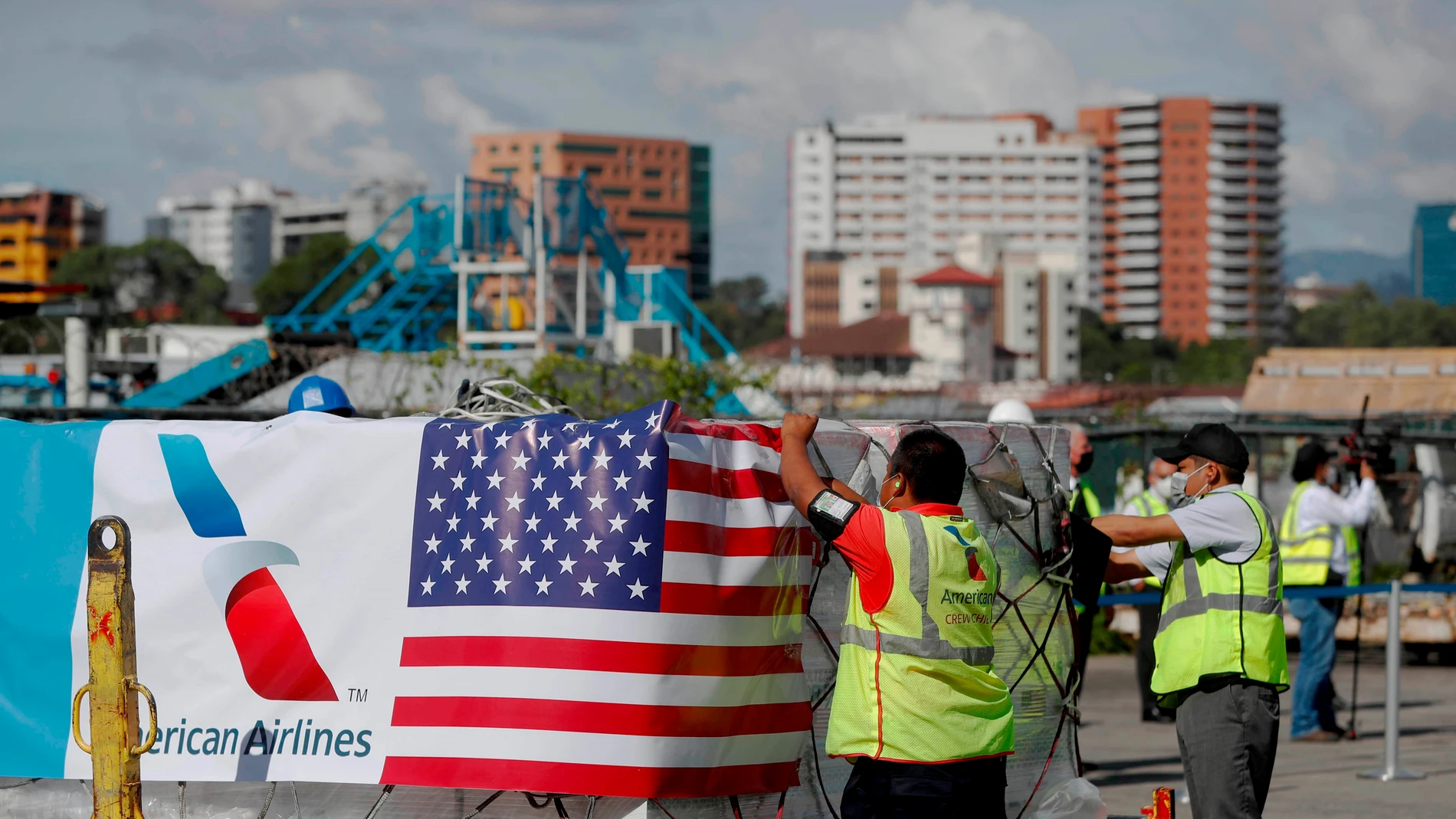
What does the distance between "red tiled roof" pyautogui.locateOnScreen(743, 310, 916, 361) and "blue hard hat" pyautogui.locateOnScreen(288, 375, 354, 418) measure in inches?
5359

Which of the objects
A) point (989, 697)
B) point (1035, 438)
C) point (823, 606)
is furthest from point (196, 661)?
point (1035, 438)

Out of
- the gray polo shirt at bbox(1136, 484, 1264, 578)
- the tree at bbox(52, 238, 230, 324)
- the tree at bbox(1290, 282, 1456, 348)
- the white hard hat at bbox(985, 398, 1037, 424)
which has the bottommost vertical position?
the gray polo shirt at bbox(1136, 484, 1264, 578)

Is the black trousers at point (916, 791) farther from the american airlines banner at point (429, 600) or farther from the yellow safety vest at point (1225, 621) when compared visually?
the yellow safety vest at point (1225, 621)

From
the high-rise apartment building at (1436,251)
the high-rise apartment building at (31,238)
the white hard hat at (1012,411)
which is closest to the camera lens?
the white hard hat at (1012,411)

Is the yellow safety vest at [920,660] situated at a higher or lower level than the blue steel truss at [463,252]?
lower

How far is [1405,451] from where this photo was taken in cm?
1855

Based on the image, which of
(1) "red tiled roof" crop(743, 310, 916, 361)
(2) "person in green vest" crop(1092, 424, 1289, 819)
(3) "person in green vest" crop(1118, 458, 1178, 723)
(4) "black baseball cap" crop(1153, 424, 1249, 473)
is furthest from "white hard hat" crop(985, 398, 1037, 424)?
(1) "red tiled roof" crop(743, 310, 916, 361)

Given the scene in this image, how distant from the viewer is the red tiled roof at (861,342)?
14650cm

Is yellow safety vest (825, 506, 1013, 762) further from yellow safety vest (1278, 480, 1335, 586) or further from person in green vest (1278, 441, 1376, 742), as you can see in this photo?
yellow safety vest (1278, 480, 1335, 586)

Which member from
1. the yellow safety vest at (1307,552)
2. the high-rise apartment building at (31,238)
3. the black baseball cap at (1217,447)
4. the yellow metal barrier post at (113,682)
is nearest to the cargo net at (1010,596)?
the black baseball cap at (1217,447)

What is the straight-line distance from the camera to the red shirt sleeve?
481cm

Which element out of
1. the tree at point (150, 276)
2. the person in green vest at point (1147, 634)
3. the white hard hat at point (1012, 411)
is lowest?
the person in green vest at point (1147, 634)

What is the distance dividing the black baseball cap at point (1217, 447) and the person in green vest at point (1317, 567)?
562 cm

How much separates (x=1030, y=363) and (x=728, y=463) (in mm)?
175343
